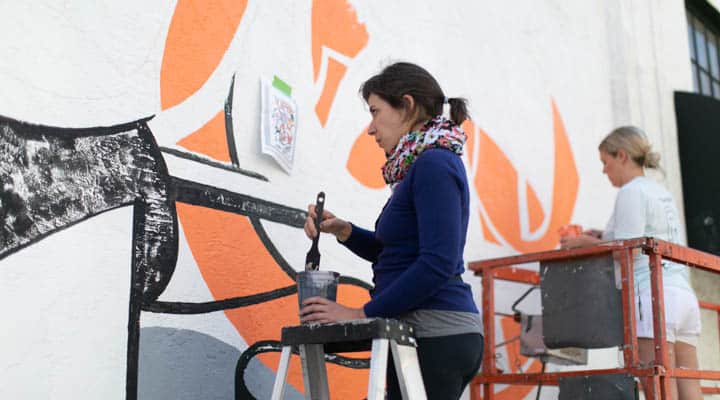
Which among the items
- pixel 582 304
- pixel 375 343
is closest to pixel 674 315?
pixel 582 304

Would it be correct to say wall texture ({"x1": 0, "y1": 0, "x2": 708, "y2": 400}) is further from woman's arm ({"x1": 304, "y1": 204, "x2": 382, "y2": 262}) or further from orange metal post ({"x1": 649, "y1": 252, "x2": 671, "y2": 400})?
orange metal post ({"x1": 649, "y1": 252, "x2": 671, "y2": 400})

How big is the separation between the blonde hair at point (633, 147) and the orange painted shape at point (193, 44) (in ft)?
6.13

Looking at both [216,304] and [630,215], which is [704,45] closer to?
[630,215]

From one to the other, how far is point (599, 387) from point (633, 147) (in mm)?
1189

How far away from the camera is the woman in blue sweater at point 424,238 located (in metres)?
2.03

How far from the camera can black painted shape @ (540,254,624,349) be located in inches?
129

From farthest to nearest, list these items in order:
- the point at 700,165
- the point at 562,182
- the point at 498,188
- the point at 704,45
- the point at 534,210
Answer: the point at 704,45, the point at 700,165, the point at 562,182, the point at 534,210, the point at 498,188

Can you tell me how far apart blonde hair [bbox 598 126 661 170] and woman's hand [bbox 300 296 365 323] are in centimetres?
214

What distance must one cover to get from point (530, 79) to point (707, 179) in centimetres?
209

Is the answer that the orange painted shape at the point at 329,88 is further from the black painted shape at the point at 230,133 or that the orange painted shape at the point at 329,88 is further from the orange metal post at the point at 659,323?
the orange metal post at the point at 659,323

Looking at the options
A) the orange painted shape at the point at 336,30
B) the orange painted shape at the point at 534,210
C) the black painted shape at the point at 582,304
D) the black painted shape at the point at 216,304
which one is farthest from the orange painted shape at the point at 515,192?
the black painted shape at the point at 216,304

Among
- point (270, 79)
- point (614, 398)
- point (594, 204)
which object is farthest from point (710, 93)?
point (270, 79)

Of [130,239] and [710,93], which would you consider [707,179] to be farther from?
[130,239]

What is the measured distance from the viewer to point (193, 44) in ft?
9.40
